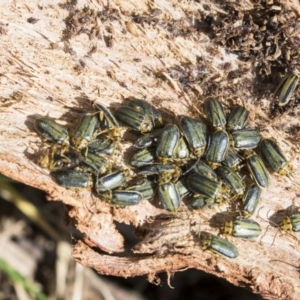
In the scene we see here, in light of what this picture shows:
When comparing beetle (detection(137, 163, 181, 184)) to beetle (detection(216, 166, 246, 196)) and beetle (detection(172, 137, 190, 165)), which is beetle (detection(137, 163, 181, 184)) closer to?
beetle (detection(172, 137, 190, 165))

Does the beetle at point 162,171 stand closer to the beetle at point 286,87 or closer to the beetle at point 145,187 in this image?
the beetle at point 145,187

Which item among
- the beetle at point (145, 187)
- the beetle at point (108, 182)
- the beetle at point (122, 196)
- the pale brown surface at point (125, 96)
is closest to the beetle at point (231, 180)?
the pale brown surface at point (125, 96)

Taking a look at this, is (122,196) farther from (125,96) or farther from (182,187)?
(125,96)

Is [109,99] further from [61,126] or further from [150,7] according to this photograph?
[150,7]

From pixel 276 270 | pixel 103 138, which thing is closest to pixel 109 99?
pixel 103 138

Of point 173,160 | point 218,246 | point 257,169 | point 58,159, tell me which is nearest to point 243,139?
point 257,169

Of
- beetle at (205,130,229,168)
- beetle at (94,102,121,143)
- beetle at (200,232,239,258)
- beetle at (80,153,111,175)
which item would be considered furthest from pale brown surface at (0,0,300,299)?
beetle at (205,130,229,168)
